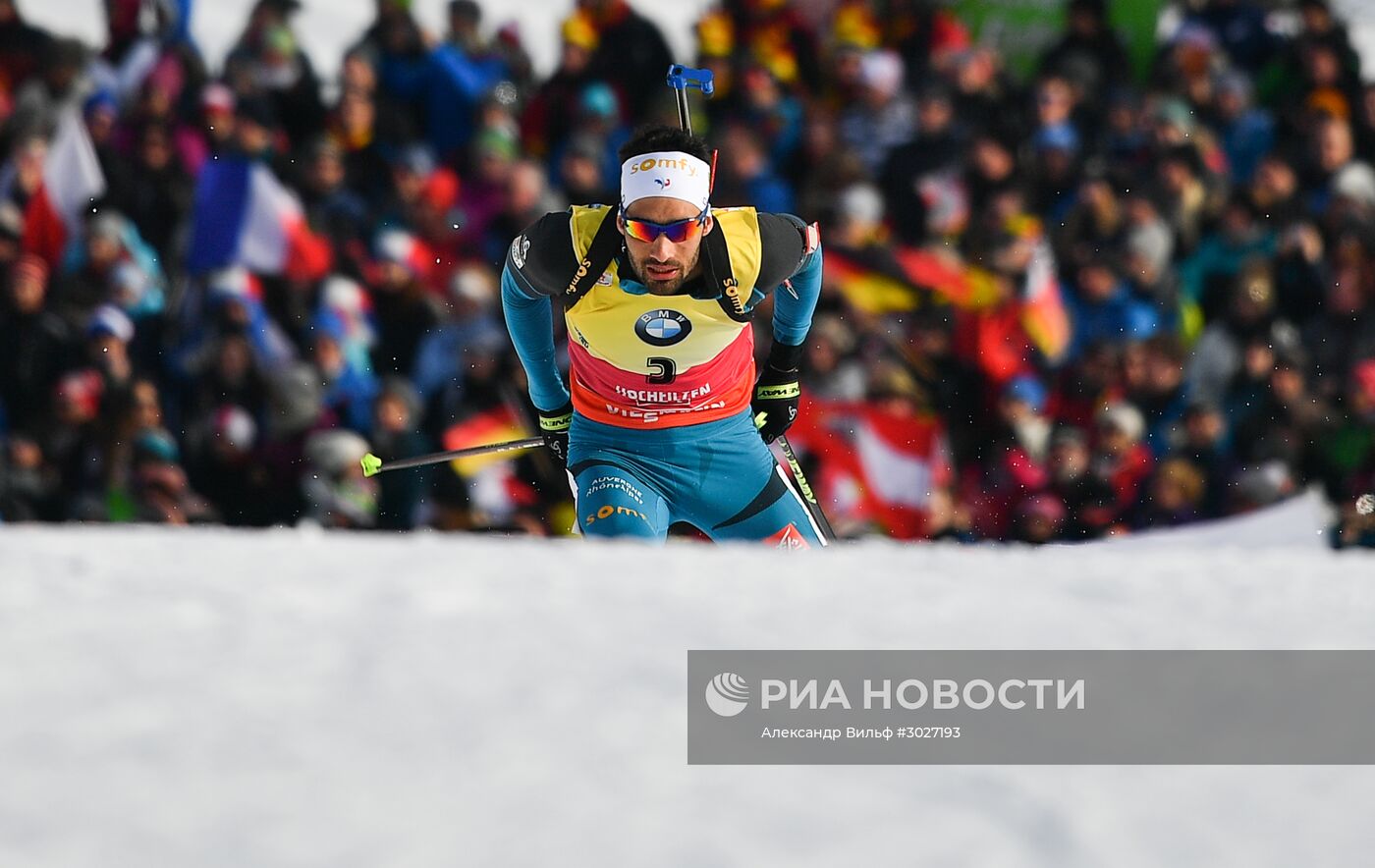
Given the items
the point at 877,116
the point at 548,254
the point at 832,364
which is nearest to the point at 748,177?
the point at 877,116

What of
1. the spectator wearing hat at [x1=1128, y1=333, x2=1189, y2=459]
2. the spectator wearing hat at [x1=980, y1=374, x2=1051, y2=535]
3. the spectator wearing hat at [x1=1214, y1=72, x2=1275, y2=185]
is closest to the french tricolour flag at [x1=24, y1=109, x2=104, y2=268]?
the spectator wearing hat at [x1=980, y1=374, x2=1051, y2=535]

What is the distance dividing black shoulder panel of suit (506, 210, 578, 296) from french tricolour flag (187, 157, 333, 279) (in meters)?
2.02

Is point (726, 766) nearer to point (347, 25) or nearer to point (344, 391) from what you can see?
point (344, 391)

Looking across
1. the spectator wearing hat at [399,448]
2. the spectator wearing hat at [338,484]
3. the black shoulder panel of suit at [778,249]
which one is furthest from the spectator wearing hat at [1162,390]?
the spectator wearing hat at [338,484]

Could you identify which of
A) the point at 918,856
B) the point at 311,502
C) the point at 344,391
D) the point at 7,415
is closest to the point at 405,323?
the point at 344,391

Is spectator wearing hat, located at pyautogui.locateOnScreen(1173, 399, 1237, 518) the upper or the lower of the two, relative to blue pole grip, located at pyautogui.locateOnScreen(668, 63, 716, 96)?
lower

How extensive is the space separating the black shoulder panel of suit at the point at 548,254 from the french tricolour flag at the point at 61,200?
8.64ft

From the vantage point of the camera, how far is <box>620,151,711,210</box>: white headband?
3.65 meters

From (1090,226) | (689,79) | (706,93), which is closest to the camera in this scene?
(689,79)

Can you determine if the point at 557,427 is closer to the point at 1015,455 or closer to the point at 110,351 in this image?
the point at 1015,455

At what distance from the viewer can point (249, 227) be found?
5.70 metres

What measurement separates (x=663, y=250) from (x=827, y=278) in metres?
2.16

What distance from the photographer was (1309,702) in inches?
46.8

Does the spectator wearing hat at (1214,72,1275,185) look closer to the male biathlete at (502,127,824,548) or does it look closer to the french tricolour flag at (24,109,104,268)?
the male biathlete at (502,127,824,548)
